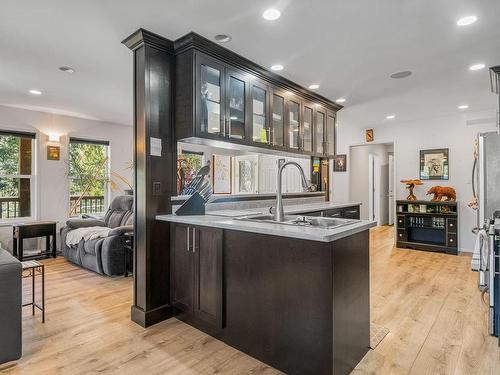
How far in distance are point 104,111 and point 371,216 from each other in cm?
664

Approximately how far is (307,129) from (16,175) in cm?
473

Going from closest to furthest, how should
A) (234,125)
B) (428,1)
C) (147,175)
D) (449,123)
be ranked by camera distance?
(428,1), (147,175), (234,125), (449,123)

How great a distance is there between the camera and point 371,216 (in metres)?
8.11

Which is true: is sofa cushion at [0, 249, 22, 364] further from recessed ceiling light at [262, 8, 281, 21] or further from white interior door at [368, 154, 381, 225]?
white interior door at [368, 154, 381, 225]

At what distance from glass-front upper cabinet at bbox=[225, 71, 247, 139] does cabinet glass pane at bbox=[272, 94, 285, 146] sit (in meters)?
0.56

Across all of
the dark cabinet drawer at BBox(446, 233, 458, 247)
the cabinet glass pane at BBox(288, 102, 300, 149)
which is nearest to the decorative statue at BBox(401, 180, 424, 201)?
the dark cabinet drawer at BBox(446, 233, 458, 247)

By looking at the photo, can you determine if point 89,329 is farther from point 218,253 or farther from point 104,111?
point 104,111

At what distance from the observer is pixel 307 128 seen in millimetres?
4262

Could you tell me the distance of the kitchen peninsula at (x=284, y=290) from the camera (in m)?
1.74

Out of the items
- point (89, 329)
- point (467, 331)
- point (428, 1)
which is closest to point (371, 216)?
point (467, 331)

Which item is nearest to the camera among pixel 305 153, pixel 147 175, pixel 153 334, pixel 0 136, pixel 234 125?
pixel 153 334

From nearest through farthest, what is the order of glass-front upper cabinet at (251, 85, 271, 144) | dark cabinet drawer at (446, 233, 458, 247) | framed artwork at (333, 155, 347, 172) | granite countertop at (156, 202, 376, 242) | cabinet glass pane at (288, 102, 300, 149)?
granite countertop at (156, 202, 376, 242) → glass-front upper cabinet at (251, 85, 271, 144) → cabinet glass pane at (288, 102, 300, 149) → dark cabinet drawer at (446, 233, 458, 247) → framed artwork at (333, 155, 347, 172)

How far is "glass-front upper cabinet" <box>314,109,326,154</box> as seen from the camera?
4.40 m

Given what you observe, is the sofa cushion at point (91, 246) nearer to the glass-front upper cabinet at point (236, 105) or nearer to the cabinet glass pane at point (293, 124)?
the glass-front upper cabinet at point (236, 105)
